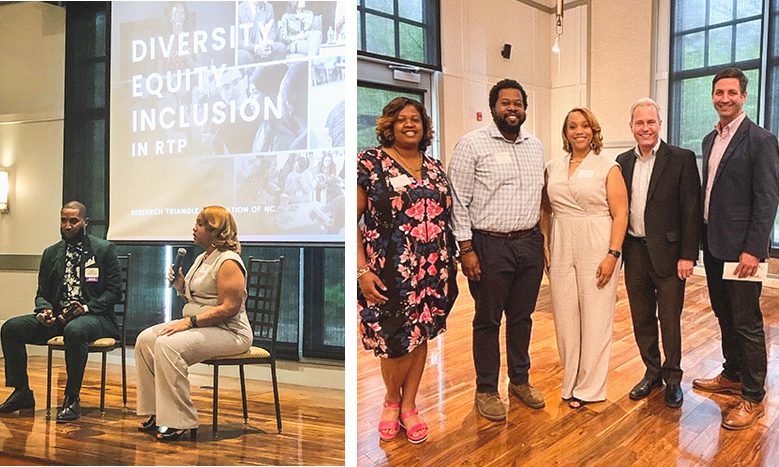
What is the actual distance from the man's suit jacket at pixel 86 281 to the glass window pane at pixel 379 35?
3.43m

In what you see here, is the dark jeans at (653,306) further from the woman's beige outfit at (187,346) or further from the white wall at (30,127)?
the white wall at (30,127)

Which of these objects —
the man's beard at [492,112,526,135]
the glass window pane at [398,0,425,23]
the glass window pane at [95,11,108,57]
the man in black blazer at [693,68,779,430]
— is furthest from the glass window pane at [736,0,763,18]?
the glass window pane at [95,11,108,57]

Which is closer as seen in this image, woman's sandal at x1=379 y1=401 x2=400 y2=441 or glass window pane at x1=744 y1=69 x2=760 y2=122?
woman's sandal at x1=379 y1=401 x2=400 y2=441

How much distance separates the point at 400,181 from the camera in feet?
6.78

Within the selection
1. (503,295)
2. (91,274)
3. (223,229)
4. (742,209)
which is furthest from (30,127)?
(742,209)

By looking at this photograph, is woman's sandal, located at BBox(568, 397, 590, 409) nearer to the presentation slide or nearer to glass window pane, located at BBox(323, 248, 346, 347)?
glass window pane, located at BBox(323, 248, 346, 347)

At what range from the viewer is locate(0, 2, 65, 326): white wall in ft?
7.77

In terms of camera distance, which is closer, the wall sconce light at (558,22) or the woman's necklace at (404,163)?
the woman's necklace at (404,163)

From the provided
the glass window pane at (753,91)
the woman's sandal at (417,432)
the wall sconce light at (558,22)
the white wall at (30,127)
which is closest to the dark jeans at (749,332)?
the woman's sandal at (417,432)

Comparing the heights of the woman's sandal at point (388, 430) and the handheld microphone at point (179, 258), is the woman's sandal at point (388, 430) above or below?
below

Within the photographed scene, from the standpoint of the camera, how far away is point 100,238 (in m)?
2.37

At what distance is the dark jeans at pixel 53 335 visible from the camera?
2357 millimetres

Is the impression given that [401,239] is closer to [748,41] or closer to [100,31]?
[100,31]

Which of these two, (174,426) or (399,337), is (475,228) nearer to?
(399,337)
